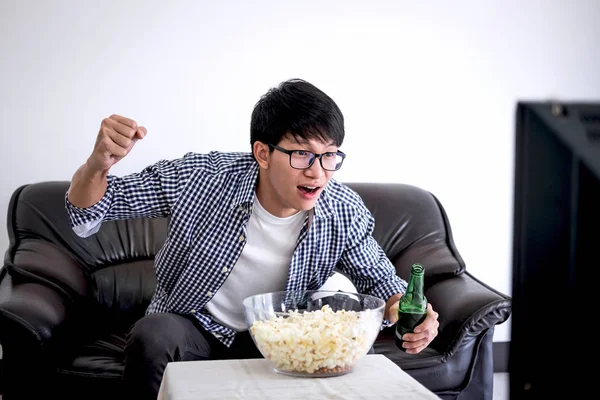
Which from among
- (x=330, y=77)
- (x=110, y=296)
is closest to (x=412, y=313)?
(x=110, y=296)

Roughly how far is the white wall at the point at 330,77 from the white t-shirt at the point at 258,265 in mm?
1133

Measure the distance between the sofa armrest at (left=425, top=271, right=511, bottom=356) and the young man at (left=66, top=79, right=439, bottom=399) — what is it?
0.41 metres

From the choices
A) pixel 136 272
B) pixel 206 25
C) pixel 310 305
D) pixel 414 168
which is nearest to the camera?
pixel 310 305

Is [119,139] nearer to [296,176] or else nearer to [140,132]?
[140,132]

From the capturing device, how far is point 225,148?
3.23 meters

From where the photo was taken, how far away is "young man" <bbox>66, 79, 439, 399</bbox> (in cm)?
202

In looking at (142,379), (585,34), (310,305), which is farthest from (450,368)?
(585,34)

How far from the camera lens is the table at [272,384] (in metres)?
1.38

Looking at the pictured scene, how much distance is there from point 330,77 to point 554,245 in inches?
109

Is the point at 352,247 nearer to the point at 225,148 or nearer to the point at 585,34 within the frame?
the point at 225,148

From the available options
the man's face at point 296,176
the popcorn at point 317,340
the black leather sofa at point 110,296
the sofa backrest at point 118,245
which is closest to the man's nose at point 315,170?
the man's face at point 296,176

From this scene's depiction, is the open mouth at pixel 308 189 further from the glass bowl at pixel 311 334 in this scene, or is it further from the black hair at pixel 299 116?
the glass bowl at pixel 311 334

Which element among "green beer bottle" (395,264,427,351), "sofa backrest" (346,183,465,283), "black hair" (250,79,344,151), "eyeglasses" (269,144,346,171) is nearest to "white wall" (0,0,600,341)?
"sofa backrest" (346,183,465,283)

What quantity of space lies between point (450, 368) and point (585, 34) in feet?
6.55
